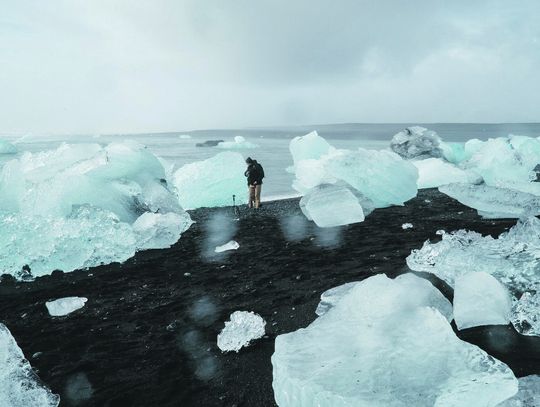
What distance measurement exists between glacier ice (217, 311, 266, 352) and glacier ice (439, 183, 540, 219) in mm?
7000

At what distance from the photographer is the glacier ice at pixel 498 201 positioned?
8477 millimetres

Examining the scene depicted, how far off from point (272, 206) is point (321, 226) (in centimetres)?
365

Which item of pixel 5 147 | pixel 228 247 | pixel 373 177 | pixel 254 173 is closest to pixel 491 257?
pixel 228 247

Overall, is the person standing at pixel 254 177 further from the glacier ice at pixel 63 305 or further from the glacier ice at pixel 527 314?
the glacier ice at pixel 527 314

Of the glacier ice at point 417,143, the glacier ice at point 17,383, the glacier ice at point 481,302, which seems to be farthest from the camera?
the glacier ice at point 417,143

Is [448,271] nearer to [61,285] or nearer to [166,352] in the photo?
[166,352]

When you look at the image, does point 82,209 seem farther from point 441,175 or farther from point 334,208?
point 441,175

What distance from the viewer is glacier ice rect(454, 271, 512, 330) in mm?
3621

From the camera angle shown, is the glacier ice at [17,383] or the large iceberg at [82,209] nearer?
the glacier ice at [17,383]

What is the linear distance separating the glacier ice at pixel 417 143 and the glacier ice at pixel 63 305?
16.0 m

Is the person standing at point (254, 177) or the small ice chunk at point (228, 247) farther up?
the person standing at point (254, 177)

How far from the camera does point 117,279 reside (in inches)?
233

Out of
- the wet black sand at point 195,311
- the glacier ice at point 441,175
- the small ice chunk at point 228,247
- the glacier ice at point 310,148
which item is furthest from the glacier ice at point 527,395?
the glacier ice at point 310,148

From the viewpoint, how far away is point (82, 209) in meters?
7.01
